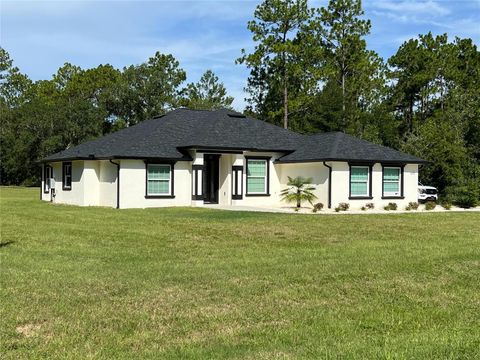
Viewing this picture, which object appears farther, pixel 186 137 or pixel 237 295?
pixel 186 137

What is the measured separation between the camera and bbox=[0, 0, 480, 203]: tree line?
4491 centimetres

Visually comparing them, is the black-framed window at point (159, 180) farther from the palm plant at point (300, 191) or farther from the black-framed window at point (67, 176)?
the palm plant at point (300, 191)

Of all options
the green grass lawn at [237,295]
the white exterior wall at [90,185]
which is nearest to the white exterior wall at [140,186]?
the white exterior wall at [90,185]

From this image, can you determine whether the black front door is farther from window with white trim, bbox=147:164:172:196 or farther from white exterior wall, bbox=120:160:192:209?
window with white trim, bbox=147:164:172:196

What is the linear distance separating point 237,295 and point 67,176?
23.8 meters

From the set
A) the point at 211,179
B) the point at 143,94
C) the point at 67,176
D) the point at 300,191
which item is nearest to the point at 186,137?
the point at 211,179

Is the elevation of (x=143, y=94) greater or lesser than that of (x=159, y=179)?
greater

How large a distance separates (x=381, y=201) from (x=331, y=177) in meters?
3.43

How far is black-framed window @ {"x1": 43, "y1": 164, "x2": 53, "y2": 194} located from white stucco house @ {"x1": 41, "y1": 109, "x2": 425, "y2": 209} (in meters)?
2.13

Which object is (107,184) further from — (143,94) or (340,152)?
(143,94)

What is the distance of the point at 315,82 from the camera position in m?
46.8

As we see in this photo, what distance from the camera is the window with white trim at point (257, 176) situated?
28.5 metres

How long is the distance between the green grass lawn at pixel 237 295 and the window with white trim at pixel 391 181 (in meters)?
13.1

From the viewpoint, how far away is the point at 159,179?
26594 mm
